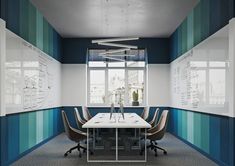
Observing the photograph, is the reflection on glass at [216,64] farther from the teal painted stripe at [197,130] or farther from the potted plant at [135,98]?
the potted plant at [135,98]

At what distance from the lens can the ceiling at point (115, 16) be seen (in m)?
7.23

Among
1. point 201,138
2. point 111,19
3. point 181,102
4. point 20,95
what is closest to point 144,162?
point 201,138

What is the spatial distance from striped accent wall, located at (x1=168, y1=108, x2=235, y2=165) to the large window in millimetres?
2836

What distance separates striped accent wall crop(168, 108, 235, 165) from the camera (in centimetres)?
527

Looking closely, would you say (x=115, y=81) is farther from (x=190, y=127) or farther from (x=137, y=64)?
(x=190, y=127)

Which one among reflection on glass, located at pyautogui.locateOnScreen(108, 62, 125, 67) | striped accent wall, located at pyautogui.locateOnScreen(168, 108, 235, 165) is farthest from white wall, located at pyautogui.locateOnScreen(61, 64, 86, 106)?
striped accent wall, located at pyautogui.locateOnScreen(168, 108, 235, 165)

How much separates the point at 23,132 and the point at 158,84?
610 cm

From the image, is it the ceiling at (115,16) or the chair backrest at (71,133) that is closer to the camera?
the chair backrest at (71,133)

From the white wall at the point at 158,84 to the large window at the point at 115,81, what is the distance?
514mm

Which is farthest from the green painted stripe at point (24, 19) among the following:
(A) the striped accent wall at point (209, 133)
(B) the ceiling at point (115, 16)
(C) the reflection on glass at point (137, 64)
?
(C) the reflection on glass at point (137, 64)

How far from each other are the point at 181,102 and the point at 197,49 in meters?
2.38

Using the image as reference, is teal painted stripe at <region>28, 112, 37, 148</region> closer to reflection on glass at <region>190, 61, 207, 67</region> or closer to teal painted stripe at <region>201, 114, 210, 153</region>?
teal painted stripe at <region>201, 114, 210, 153</region>

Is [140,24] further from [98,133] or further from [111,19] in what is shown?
[98,133]

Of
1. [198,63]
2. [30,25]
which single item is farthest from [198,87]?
[30,25]
